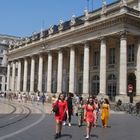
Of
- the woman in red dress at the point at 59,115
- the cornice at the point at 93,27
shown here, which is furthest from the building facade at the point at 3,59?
the woman in red dress at the point at 59,115

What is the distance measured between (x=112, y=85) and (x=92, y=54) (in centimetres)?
688

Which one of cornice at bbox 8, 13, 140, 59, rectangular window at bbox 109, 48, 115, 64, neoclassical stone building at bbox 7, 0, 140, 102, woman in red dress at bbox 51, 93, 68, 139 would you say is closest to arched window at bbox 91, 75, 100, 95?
neoclassical stone building at bbox 7, 0, 140, 102

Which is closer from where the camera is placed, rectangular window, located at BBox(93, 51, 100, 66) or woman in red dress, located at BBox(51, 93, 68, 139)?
woman in red dress, located at BBox(51, 93, 68, 139)

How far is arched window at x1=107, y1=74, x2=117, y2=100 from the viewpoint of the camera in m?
46.3

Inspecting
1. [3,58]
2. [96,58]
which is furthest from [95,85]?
[3,58]

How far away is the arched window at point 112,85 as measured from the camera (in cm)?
4633

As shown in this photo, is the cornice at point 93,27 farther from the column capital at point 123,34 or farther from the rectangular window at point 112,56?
the rectangular window at point 112,56

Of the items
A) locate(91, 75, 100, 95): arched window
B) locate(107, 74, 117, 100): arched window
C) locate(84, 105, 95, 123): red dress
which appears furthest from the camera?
locate(91, 75, 100, 95): arched window

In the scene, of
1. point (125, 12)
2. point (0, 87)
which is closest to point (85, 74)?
point (125, 12)

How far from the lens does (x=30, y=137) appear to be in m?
13.9

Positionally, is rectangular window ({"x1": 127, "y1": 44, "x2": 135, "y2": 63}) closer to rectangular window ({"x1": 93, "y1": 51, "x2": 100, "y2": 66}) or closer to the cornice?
the cornice

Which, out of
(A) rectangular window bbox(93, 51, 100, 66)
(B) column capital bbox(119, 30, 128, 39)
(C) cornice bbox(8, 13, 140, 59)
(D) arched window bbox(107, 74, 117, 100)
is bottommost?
(D) arched window bbox(107, 74, 117, 100)

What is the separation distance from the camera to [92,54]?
51.4 m

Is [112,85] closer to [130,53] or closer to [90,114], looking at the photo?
[130,53]
